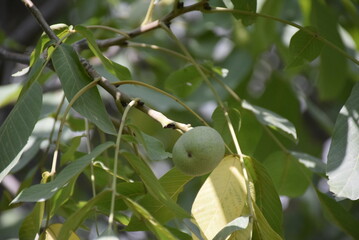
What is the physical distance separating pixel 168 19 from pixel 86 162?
540 mm

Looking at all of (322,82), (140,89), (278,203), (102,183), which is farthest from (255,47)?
(278,203)

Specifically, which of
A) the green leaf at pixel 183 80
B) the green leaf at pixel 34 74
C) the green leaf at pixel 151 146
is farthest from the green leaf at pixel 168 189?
the green leaf at pixel 183 80

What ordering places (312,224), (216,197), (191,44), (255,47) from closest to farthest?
1. (216,197)
2. (255,47)
3. (191,44)
4. (312,224)

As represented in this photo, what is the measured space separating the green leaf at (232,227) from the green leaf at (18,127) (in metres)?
0.34

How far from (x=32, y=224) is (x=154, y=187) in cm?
24

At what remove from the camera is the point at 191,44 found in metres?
2.64

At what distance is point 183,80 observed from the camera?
1.53 meters

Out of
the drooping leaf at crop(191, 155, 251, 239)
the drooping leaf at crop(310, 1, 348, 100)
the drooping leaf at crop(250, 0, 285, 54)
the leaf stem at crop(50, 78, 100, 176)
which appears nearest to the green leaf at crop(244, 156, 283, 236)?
the drooping leaf at crop(191, 155, 251, 239)

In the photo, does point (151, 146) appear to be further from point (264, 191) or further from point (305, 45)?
point (305, 45)

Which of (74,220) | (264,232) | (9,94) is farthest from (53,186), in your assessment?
(9,94)

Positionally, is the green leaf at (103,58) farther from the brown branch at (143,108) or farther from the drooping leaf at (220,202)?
the drooping leaf at (220,202)

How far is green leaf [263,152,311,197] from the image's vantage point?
139 centimetres

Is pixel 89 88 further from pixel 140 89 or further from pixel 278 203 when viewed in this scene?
pixel 140 89

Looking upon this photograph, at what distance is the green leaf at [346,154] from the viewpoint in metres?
0.99
